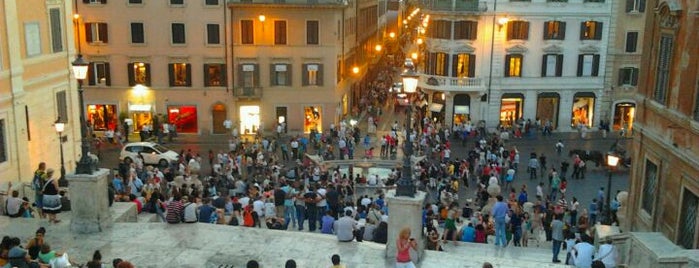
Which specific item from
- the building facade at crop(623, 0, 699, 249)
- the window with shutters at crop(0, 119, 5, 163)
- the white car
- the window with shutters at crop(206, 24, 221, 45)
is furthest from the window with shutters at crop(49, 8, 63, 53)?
the building facade at crop(623, 0, 699, 249)

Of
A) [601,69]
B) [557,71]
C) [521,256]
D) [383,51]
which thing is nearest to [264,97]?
[557,71]

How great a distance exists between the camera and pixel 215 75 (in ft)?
147

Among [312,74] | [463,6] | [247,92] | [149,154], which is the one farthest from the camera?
[463,6]

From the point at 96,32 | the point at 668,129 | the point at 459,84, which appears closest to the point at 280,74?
the point at 96,32

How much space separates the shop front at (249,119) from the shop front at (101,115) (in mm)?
8062

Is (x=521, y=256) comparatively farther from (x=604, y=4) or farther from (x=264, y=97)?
(x=604, y=4)

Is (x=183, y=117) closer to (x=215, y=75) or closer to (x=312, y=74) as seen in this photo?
(x=215, y=75)

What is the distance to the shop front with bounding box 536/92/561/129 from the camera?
1918 inches

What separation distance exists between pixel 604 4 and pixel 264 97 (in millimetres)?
23630

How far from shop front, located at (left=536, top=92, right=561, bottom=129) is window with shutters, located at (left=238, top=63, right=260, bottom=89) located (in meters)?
19.6

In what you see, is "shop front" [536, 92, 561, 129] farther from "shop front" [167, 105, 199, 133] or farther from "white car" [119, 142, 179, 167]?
"white car" [119, 142, 179, 167]

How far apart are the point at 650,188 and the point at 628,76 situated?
99.2 feet

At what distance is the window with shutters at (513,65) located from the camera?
1880 inches

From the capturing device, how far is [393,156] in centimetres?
3797
